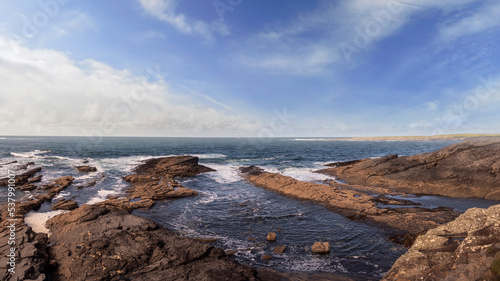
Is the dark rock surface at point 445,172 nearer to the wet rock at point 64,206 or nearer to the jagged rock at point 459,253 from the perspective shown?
the jagged rock at point 459,253

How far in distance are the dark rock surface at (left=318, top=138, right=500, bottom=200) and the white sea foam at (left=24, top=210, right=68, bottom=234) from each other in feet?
101

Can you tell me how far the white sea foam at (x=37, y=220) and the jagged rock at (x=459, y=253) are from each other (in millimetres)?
16983

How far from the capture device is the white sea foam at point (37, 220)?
12.2 meters

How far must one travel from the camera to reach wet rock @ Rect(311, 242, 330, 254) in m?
10.8

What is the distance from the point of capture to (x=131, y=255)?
8492mm

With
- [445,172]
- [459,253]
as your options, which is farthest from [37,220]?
[445,172]

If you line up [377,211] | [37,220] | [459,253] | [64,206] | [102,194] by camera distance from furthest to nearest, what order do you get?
[102,194] < [64,206] < [377,211] < [37,220] < [459,253]

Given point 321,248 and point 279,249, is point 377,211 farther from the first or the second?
point 279,249

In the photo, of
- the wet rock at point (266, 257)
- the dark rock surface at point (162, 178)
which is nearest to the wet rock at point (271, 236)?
the wet rock at point (266, 257)

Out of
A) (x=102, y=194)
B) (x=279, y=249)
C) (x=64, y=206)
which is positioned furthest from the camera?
(x=102, y=194)

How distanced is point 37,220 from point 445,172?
3811 cm

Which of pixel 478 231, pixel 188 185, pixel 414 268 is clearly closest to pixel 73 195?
pixel 188 185

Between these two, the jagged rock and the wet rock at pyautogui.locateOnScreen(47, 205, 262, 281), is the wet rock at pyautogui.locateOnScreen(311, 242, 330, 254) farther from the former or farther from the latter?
the jagged rock

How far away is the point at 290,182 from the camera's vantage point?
25.0 meters
